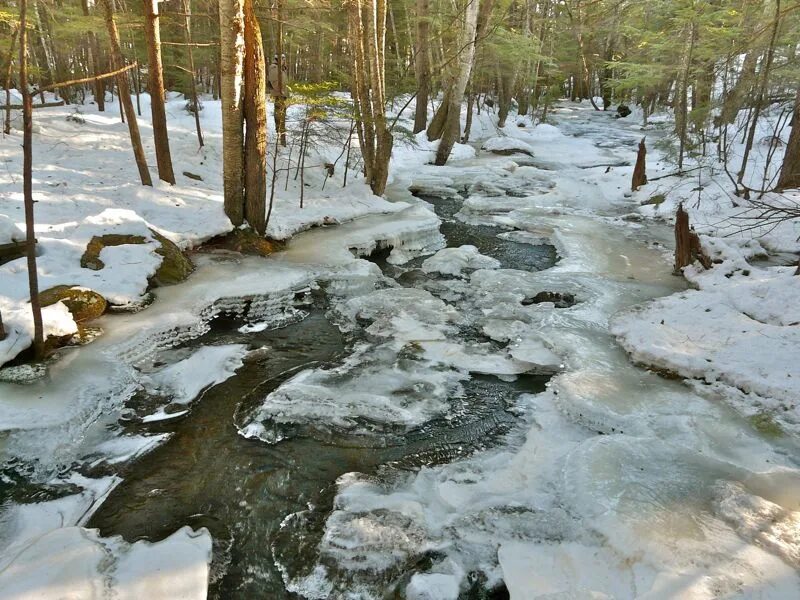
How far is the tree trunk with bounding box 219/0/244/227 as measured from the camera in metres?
7.94

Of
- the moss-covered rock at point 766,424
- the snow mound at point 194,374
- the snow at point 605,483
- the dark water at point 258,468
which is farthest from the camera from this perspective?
the snow mound at point 194,374

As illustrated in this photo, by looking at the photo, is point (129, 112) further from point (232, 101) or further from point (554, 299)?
point (554, 299)

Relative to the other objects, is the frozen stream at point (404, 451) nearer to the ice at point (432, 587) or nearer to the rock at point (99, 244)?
the ice at point (432, 587)

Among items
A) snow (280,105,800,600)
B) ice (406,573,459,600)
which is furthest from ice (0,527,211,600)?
ice (406,573,459,600)

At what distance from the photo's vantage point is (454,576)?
326cm

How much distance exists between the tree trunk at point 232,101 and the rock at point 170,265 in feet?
4.91

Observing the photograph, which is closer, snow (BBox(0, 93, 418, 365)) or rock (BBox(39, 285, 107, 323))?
rock (BBox(39, 285, 107, 323))

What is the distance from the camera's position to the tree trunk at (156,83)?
29.5 ft

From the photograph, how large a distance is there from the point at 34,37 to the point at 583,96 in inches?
1650

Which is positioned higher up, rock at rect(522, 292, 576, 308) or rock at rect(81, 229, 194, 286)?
rock at rect(81, 229, 194, 286)

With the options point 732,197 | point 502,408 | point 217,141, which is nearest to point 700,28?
point 732,197

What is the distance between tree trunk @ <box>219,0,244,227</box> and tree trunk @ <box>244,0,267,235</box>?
4.6 inches

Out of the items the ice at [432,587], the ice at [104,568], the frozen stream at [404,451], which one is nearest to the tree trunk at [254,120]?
the frozen stream at [404,451]

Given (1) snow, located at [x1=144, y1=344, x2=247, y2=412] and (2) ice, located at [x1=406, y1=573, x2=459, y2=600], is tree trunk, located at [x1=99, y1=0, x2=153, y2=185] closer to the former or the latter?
(1) snow, located at [x1=144, y1=344, x2=247, y2=412]
